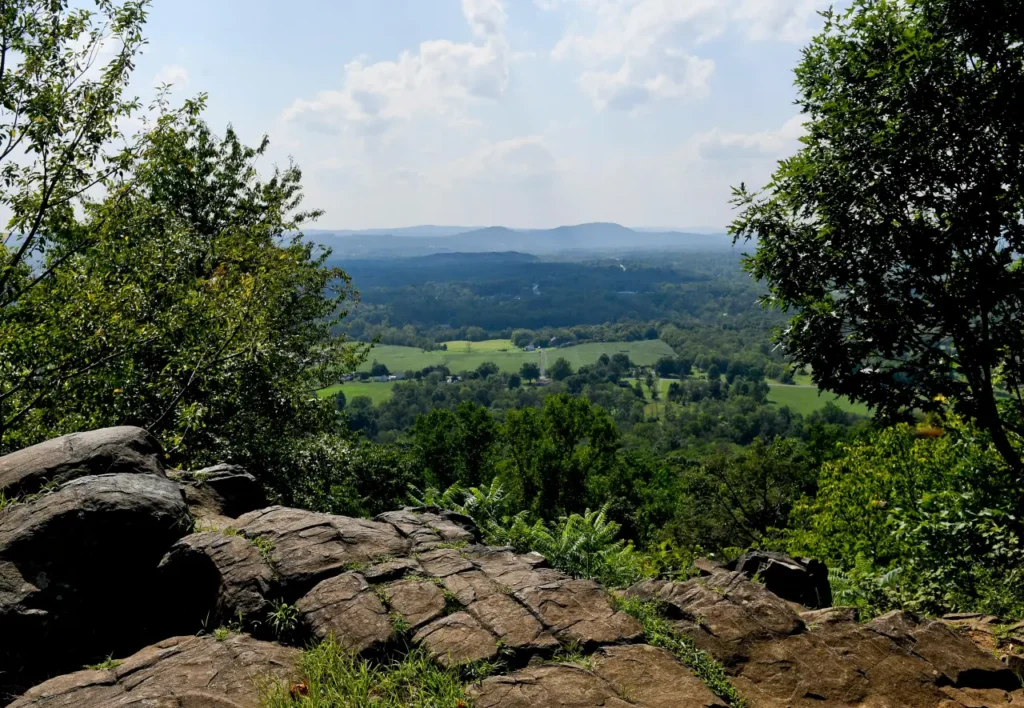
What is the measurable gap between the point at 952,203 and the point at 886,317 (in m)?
1.88

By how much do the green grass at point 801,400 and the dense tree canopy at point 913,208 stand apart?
158577mm

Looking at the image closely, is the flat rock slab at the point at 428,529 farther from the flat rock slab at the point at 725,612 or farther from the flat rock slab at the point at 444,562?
the flat rock slab at the point at 725,612

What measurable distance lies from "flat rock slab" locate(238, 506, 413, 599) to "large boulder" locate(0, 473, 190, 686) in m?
1.18

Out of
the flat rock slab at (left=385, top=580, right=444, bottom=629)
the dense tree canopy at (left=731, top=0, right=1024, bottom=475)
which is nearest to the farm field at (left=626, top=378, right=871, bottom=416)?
the dense tree canopy at (left=731, top=0, right=1024, bottom=475)

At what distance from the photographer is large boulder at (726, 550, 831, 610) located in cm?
1077

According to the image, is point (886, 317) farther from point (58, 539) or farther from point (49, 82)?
point (49, 82)

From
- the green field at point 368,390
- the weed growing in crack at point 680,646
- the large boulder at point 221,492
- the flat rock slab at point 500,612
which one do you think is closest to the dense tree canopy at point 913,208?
the weed growing in crack at point 680,646

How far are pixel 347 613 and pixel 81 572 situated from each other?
3222 mm

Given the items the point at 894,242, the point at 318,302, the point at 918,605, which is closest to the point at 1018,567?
the point at 918,605

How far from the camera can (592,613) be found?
7.42 metres

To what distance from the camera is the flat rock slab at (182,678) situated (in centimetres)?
570

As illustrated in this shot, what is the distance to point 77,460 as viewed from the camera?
8.81 meters

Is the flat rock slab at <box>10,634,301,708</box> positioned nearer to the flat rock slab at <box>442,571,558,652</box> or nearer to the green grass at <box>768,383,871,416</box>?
the flat rock slab at <box>442,571,558,652</box>

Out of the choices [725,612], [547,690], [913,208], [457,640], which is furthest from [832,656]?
[913,208]
